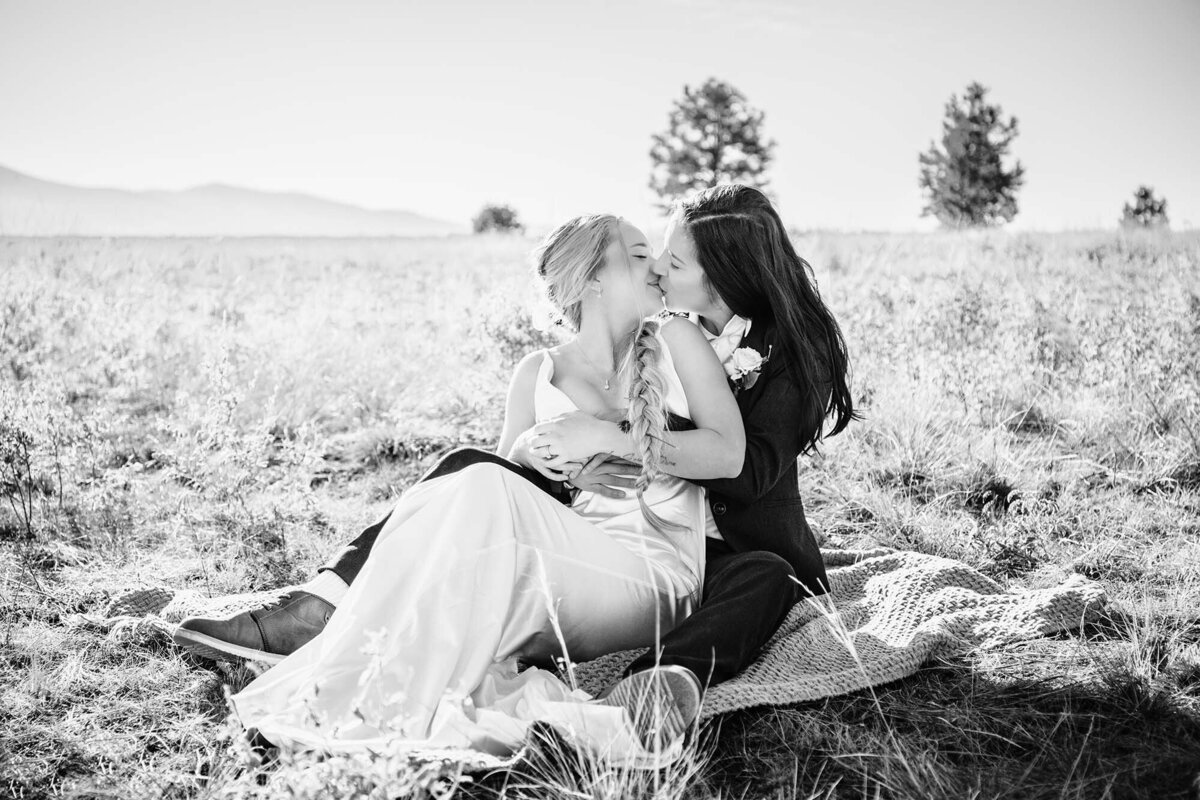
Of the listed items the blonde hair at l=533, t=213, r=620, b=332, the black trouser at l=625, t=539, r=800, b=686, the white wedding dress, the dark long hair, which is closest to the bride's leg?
the white wedding dress

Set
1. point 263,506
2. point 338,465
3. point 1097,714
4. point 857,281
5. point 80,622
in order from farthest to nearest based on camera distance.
→ point 857,281, point 338,465, point 263,506, point 80,622, point 1097,714

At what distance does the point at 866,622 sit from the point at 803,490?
149 cm

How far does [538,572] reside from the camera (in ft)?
8.14

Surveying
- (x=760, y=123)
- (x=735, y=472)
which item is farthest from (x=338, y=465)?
(x=760, y=123)

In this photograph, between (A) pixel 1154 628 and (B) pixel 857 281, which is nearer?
(A) pixel 1154 628

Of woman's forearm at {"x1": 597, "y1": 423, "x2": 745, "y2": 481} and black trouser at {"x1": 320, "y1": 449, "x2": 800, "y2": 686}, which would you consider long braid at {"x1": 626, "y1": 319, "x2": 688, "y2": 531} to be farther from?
black trouser at {"x1": 320, "y1": 449, "x2": 800, "y2": 686}

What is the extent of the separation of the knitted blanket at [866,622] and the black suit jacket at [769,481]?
224 millimetres

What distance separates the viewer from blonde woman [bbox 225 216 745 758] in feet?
7.13

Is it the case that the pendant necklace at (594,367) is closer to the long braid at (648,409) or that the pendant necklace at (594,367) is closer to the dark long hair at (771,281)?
the long braid at (648,409)

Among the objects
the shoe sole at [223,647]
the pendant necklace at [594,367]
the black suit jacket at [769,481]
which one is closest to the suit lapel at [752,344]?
the black suit jacket at [769,481]

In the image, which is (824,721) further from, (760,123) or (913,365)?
(760,123)

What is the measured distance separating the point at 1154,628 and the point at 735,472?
1.40 m

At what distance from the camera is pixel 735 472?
Answer: 9.07ft

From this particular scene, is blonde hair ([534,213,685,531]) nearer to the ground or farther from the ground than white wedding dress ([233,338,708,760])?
farther from the ground
